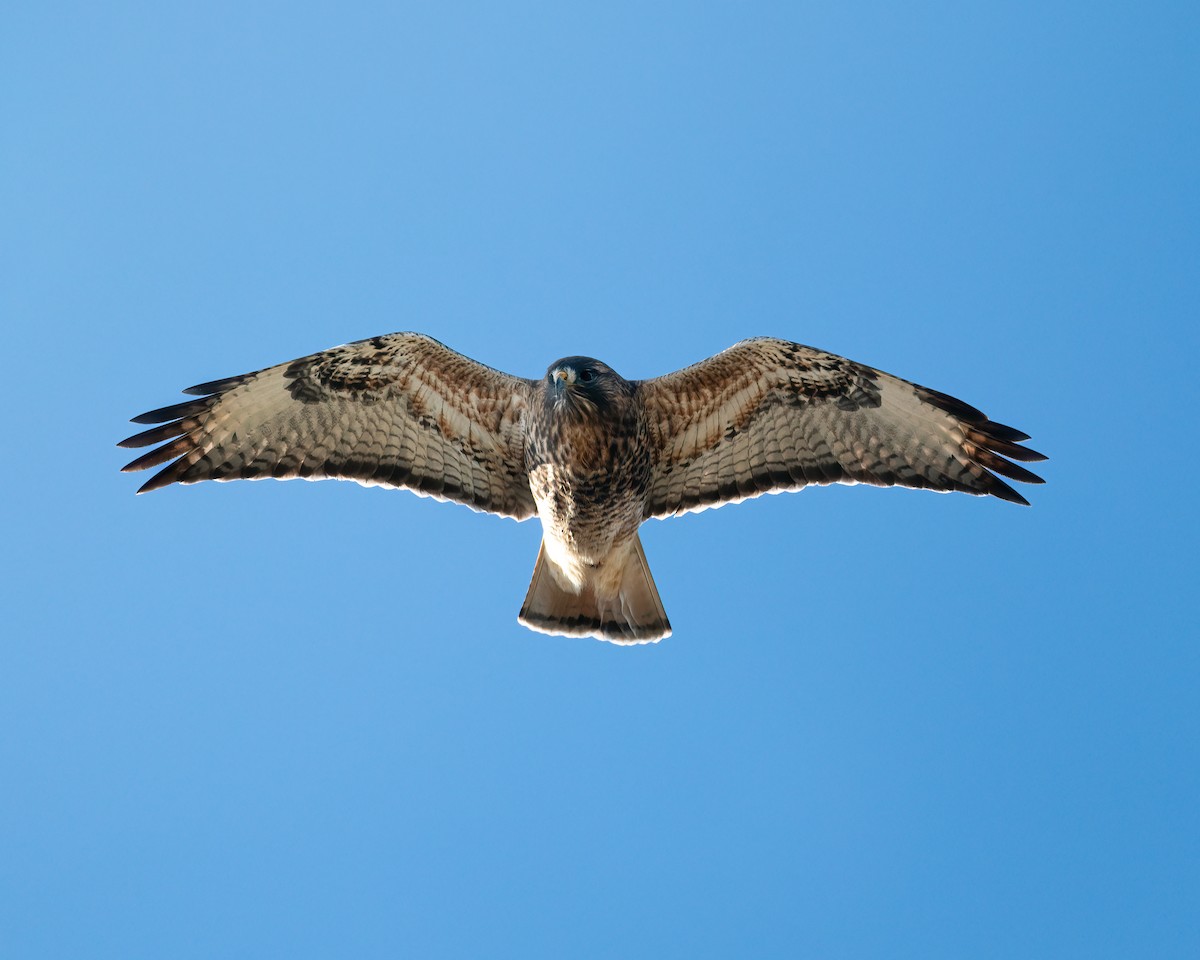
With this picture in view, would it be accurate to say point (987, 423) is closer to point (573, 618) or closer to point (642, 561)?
point (642, 561)

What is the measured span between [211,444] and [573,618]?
8.62 ft

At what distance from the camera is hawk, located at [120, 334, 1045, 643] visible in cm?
765

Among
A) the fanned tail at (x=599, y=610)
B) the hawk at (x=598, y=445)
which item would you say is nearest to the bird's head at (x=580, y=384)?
the hawk at (x=598, y=445)

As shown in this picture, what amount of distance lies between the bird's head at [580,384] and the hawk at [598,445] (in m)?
0.10

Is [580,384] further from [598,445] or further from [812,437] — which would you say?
[812,437]

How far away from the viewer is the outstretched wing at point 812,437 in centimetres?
795

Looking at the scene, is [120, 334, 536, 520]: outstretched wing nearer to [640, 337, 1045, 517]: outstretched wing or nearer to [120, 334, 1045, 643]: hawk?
[120, 334, 1045, 643]: hawk

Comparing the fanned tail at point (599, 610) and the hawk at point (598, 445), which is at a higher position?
the hawk at point (598, 445)

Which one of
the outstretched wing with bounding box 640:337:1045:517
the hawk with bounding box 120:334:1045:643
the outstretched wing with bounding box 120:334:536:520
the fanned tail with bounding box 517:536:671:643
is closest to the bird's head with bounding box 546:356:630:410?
the hawk with bounding box 120:334:1045:643

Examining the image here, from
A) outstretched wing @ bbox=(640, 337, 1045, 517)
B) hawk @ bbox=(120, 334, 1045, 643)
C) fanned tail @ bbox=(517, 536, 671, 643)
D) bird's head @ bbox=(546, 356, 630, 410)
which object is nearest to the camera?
bird's head @ bbox=(546, 356, 630, 410)

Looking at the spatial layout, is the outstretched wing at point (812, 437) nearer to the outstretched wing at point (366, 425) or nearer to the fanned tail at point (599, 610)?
the fanned tail at point (599, 610)

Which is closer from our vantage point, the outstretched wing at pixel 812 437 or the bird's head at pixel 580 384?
the bird's head at pixel 580 384

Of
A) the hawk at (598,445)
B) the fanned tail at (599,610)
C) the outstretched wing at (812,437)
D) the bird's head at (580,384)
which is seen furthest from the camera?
the fanned tail at (599,610)

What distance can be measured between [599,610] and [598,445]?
145 cm
